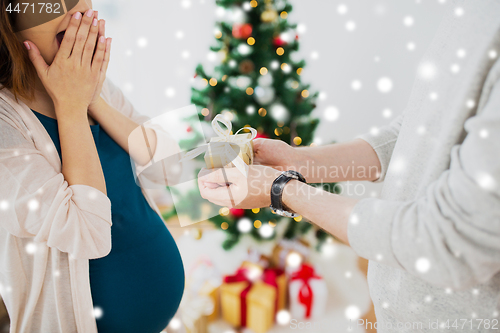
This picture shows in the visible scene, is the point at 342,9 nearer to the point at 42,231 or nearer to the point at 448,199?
the point at 448,199

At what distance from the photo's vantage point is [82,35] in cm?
65

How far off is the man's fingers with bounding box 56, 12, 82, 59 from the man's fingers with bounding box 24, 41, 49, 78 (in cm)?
4

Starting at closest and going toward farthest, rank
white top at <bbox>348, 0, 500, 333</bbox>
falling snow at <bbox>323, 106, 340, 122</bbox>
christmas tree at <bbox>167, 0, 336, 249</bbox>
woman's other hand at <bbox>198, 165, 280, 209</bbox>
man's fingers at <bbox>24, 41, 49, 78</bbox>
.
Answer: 1. white top at <bbox>348, 0, 500, 333</bbox>
2. man's fingers at <bbox>24, 41, 49, 78</bbox>
3. woman's other hand at <bbox>198, 165, 280, 209</bbox>
4. christmas tree at <bbox>167, 0, 336, 249</bbox>
5. falling snow at <bbox>323, 106, 340, 122</bbox>

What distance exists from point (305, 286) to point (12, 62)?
1636 mm

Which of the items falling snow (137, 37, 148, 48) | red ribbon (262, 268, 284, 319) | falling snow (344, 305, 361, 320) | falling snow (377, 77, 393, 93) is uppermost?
falling snow (137, 37, 148, 48)

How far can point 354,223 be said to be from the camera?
0.52 m

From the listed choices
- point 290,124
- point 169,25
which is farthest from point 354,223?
point 169,25

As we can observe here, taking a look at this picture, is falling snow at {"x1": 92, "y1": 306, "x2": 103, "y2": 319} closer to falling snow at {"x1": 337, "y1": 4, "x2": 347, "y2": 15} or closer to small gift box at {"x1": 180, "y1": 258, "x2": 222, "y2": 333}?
small gift box at {"x1": 180, "y1": 258, "x2": 222, "y2": 333}

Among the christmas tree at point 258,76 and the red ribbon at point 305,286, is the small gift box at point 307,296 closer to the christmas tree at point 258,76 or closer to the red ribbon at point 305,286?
the red ribbon at point 305,286

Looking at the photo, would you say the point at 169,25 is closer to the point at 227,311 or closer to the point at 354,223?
the point at 227,311

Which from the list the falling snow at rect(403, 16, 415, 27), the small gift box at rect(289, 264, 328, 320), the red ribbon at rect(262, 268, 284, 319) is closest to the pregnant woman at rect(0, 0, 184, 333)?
the red ribbon at rect(262, 268, 284, 319)

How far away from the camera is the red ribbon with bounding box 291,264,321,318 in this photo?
164 cm

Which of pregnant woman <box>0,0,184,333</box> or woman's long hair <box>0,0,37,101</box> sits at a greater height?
woman's long hair <box>0,0,37,101</box>

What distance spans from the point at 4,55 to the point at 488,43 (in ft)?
2.97
